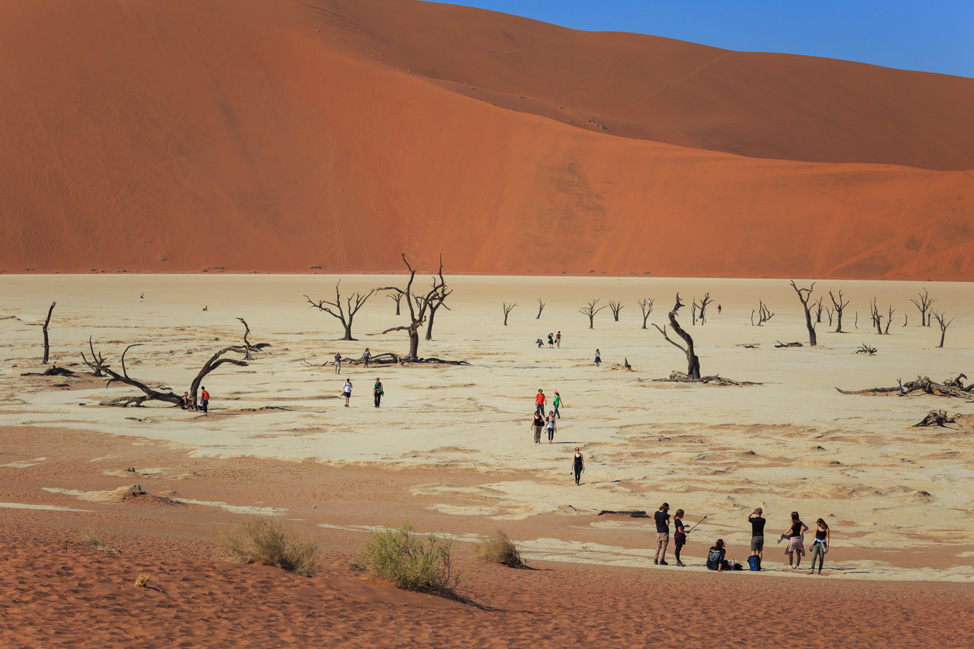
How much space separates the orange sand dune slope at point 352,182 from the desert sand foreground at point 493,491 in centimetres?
5120

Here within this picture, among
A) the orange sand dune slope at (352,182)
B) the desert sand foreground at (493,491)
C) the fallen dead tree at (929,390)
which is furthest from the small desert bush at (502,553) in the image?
the orange sand dune slope at (352,182)

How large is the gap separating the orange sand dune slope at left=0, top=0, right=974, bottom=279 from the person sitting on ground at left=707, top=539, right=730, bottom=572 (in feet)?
244

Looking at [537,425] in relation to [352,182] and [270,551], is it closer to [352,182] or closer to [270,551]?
[270,551]

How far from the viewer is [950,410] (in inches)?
877

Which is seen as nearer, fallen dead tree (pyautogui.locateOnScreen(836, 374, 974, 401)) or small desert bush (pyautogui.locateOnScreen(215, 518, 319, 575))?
Answer: small desert bush (pyautogui.locateOnScreen(215, 518, 319, 575))

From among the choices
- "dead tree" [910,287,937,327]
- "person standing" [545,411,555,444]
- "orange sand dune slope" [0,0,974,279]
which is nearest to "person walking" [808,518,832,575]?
"person standing" [545,411,555,444]

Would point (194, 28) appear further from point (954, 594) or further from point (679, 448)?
point (954, 594)

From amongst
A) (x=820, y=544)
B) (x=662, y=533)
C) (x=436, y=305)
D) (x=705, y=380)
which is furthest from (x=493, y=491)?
(x=436, y=305)

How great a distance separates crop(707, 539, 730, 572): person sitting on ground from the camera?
11242 millimetres

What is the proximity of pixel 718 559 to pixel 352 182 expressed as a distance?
87437 mm

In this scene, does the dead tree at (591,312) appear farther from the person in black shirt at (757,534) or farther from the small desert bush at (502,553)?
the small desert bush at (502,553)

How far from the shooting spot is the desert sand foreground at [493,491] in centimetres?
802

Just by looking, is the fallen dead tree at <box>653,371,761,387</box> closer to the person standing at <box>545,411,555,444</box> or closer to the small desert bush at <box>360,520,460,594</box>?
the person standing at <box>545,411,555,444</box>

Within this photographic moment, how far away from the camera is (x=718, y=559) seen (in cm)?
1126
